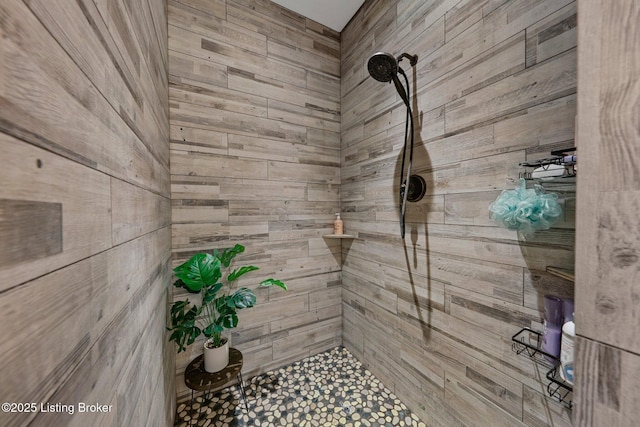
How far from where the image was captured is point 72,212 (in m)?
0.37

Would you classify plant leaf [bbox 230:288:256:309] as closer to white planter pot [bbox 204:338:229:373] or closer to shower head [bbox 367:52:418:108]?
white planter pot [bbox 204:338:229:373]

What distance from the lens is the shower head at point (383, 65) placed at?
112 centimetres

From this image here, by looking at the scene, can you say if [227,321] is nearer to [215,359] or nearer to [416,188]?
[215,359]

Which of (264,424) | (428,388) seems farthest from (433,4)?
(264,424)

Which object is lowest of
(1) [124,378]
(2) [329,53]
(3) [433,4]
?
(1) [124,378]

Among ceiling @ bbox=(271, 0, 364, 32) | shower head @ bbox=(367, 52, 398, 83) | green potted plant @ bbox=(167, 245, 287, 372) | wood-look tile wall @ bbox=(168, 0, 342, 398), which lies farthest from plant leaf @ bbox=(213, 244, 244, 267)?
ceiling @ bbox=(271, 0, 364, 32)

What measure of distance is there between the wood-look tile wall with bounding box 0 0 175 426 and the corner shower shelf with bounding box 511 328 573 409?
1.24 m

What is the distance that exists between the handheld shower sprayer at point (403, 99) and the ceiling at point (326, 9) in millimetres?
804

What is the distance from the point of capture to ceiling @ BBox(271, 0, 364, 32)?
1.62 meters

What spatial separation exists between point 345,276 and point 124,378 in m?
1.49

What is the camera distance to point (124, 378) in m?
0.56

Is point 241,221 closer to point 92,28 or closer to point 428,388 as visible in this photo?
point 92,28

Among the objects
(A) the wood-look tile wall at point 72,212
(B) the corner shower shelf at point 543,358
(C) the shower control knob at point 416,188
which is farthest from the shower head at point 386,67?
(B) the corner shower shelf at point 543,358

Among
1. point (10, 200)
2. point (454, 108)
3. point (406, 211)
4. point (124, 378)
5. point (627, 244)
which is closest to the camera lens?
point (10, 200)
